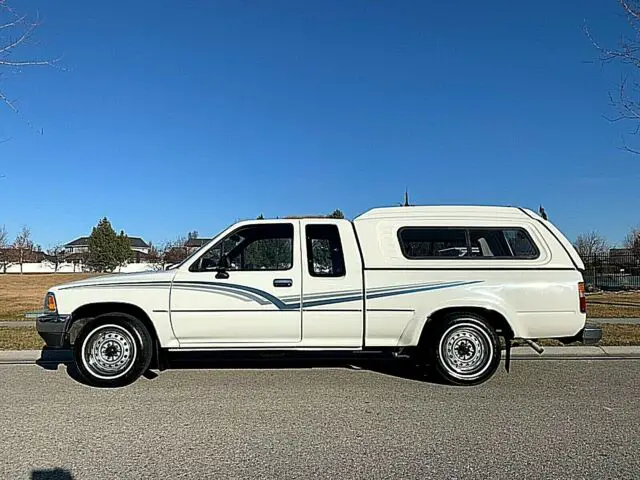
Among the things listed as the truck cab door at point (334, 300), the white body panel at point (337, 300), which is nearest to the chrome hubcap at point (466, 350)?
the white body panel at point (337, 300)

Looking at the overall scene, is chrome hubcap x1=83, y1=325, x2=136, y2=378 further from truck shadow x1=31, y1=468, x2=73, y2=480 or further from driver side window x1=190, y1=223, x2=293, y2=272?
truck shadow x1=31, y1=468, x2=73, y2=480

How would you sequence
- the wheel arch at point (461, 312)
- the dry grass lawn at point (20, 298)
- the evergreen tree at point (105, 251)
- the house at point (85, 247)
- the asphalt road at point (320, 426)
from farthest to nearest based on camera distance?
the house at point (85, 247) < the evergreen tree at point (105, 251) < the dry grass lawn at point (20, 298) < the wheel arch at point (461, 312) < the asphalt road at point (320, 426)

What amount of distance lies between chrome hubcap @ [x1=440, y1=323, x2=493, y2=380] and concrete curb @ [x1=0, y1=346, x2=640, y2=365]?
79.1 inches

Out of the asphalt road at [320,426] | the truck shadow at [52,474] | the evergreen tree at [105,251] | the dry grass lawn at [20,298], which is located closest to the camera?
the truck shadow at [52,474]

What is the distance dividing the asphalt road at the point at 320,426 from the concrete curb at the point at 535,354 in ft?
3.60

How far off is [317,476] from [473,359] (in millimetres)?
3475

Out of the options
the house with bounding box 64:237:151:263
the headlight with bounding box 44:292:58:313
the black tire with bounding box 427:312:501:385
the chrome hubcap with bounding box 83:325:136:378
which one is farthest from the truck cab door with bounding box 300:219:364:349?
the house with bounding box 64:237:151:263

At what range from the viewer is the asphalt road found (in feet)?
14.6

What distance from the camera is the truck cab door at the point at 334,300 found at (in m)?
7.20

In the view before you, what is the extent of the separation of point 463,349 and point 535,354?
2.55 meters

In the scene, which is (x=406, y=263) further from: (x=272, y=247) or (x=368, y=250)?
(x=272, y=247)

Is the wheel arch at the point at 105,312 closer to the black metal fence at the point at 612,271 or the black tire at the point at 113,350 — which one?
the black tire at the point at 113,350

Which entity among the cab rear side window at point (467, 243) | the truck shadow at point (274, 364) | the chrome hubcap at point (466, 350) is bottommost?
the truck shadow at point (274, 364)

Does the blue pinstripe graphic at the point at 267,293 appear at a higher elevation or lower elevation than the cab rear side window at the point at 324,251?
lower
